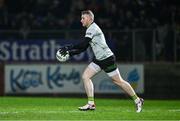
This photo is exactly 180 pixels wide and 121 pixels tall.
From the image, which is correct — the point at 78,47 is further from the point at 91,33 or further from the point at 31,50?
the point at 31,50

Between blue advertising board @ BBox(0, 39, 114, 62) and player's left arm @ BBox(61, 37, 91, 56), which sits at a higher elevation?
player's left arm @ BBox(61, 37, 91, 56)

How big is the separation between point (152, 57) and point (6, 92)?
5865mm

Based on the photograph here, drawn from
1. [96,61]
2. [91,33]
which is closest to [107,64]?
[96,61]

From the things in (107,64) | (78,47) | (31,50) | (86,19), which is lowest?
(31,50)

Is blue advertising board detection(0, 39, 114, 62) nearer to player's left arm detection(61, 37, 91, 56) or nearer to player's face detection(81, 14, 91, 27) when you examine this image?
player's face detection(81, 14, 91, 27)

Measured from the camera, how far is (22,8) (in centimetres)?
2964

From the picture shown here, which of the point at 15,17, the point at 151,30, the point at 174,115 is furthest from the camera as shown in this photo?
the point at 15,17

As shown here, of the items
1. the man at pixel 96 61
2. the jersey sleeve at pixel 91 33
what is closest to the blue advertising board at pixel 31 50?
the man at pixel 96 61

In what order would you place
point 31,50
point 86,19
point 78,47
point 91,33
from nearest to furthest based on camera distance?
point 78,47 < point 91,33 < point 86,19 < point 31,50

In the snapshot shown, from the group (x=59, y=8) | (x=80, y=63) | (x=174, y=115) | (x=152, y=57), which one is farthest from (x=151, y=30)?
(x=174, y=115)

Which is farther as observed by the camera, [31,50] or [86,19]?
[31,50]

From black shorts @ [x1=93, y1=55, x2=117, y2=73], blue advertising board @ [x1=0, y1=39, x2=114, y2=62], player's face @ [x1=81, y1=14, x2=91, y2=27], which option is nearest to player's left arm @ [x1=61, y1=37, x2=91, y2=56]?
player's face @ [x1=81, y1=14, x2=91, y2=27]

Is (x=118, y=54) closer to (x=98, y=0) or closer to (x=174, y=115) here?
(x=98, y=0)

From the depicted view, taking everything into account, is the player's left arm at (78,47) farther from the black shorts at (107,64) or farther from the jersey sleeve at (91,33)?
the black shorts at (107,64)
